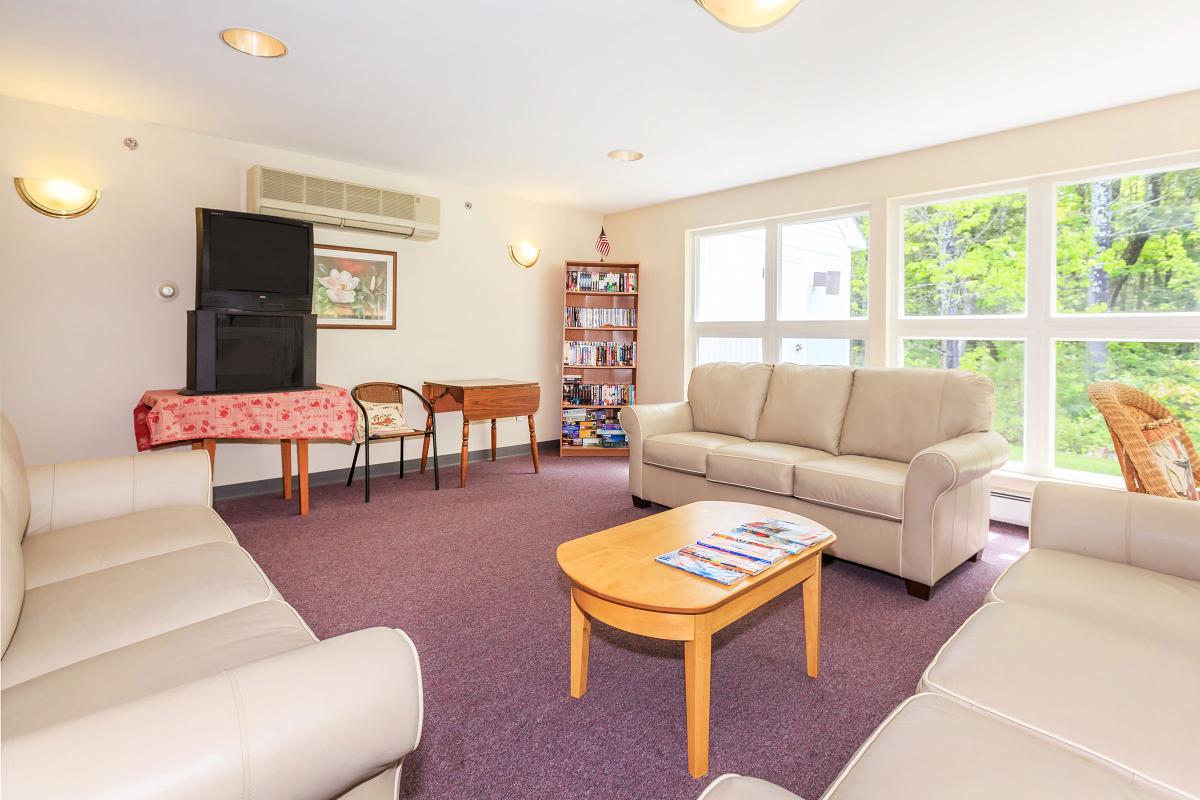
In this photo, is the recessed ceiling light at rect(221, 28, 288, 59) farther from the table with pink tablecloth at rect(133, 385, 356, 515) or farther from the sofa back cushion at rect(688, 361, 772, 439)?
the sofa back cushion at rect(688, 361, 772, 439)

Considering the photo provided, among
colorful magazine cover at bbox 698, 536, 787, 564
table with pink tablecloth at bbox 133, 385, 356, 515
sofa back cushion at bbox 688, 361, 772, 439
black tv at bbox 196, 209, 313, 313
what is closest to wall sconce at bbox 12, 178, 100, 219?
black tv at bbox 196, 209, 313, 313

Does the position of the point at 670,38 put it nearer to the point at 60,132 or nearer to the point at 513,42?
the point at 513,42

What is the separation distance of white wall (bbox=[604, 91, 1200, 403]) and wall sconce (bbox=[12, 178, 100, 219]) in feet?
14.0

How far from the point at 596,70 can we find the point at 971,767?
120 inches

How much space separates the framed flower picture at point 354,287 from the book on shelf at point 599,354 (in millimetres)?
1717

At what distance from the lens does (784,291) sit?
5.10m

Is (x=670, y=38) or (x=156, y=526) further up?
(x=670, y=38)

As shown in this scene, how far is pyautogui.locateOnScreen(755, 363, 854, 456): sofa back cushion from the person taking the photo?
137 inches

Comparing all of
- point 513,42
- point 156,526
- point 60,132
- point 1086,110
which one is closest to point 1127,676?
point 156,526

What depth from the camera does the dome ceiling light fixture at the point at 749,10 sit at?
79.3 inches

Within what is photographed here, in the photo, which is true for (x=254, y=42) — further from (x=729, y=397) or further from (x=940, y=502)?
(x=940, y=502)

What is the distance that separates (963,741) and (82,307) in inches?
181

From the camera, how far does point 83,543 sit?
1.78 meters

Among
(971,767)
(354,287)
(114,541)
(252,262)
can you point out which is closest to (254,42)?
(252,262)
